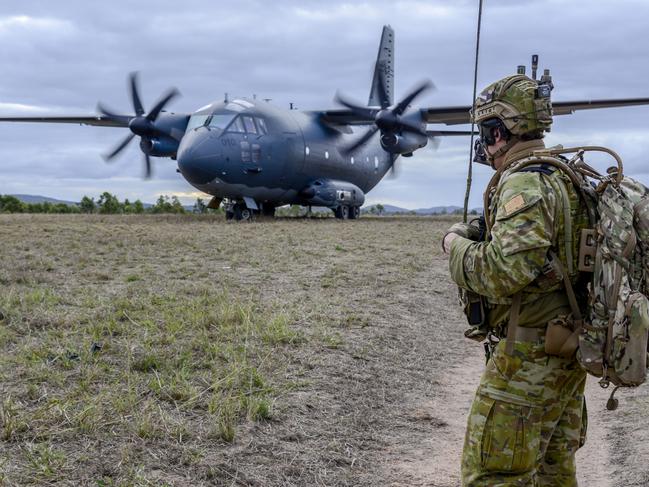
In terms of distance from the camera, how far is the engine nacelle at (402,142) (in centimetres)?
2747

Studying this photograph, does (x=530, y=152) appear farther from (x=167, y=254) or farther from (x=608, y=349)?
(x=167, y=254)

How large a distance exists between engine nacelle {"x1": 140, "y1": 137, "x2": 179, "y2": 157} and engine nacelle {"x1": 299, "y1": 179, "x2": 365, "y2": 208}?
5636 millimetres

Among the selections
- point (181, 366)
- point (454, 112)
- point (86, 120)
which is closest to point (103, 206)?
point (86, 120)

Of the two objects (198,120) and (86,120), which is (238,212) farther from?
(86,120)

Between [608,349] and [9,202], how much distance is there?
4095 centimetres

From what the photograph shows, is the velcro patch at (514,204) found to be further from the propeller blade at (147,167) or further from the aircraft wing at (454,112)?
the propeller blade at (147,167)

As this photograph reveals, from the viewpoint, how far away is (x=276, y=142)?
26.1 metres

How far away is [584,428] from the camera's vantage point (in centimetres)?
374

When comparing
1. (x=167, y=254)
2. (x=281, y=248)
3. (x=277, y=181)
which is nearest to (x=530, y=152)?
(x=167, y=254)

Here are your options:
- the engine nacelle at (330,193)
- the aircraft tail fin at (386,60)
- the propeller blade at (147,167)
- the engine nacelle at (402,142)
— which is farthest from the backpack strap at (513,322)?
the aircraft tail fin at (386,60)

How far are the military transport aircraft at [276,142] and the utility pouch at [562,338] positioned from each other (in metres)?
21.5

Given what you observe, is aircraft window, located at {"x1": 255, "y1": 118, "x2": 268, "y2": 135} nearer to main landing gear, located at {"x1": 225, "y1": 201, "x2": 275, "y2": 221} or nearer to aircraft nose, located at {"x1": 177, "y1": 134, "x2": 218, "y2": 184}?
aircraft nose, located at {"x1": 177, "y1": 134, "x2": 218, "y2": 184}

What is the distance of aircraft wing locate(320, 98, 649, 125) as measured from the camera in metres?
25.5

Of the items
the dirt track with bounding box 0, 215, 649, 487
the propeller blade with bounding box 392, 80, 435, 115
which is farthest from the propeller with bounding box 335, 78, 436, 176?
the dirt track with bounding box 0, 215, 649, 487
